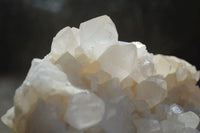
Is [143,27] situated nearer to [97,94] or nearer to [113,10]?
[113,10]

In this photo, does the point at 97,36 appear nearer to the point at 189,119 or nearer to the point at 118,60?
the point at 118,60

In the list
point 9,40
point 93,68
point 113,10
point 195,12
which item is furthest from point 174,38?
point 93,68

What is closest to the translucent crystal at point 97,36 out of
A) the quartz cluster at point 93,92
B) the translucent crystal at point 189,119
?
the quartz cluster at point 93,92

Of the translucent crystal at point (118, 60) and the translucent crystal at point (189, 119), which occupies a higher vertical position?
the translucent crystal at point (118, 60)

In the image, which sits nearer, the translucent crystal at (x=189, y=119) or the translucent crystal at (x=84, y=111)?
the translucent crystal at (x=84, y=111)

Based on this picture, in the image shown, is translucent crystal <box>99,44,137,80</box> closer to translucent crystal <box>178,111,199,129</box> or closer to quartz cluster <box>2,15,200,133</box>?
quartz cluster <box>2,15,200,133</box>

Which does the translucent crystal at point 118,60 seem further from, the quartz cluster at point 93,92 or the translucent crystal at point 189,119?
the translucent crystal at point 189,119

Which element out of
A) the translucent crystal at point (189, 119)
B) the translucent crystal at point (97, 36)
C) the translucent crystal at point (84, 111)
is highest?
the translucent crystal at point (97, 36)

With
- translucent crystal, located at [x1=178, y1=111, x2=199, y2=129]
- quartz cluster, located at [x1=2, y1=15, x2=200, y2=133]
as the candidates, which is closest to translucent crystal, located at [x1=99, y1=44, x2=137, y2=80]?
quartz cluster, located at [x1=2, y1=15, x2=200, y2=133]
